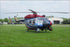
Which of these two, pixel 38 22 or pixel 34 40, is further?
pixel 38 22

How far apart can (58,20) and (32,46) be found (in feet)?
219

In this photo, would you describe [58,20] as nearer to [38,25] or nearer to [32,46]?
[38,25]

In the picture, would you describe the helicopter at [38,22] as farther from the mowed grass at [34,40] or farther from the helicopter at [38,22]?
the mowed grass at [34,40]

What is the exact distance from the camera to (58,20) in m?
71.6

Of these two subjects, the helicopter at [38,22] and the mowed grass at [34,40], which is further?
the helicopter at [38,22]

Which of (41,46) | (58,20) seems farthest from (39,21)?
(58,20)

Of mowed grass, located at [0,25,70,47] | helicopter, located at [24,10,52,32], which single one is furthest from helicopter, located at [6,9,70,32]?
mowed grass, located at [0,25,70,47]

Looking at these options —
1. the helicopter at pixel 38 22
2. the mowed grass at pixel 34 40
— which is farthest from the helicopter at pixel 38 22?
the mowed grass at pixel 34 40

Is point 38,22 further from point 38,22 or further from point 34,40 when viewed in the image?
point 34,40

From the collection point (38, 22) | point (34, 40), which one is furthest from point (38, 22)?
point (34, 40)

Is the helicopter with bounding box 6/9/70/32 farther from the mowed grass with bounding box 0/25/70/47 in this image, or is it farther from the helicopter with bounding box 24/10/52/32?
the mowed grass with bounding box 0/25/70/47

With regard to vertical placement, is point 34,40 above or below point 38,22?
below

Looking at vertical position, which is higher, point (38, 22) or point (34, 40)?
point (38, 22)

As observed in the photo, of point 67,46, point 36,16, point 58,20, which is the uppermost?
point 36,16
